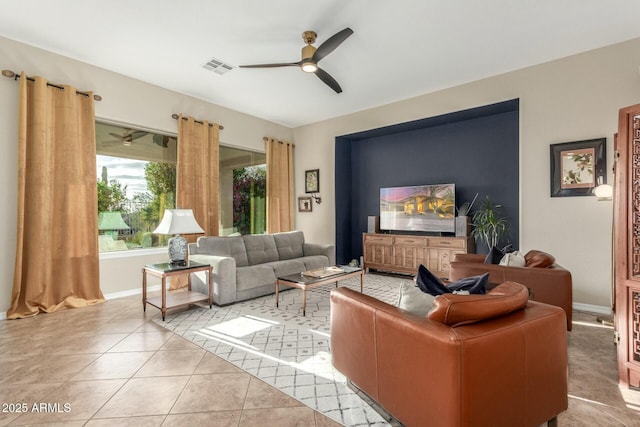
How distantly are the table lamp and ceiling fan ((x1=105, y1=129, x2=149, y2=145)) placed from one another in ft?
5.30

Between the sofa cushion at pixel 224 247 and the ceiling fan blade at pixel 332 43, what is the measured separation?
105 inches

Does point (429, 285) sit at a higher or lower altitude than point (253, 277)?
higher

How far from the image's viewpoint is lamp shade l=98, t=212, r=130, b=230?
14.4ft

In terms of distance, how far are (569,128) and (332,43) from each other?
3.12 meters

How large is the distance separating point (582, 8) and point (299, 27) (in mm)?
2718

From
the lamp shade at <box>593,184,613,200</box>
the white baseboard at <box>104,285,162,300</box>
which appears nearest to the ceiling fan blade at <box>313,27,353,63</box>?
the lamp shade at <box>593,184,613,200</box>

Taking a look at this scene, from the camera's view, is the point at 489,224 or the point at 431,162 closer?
the point at 489,224

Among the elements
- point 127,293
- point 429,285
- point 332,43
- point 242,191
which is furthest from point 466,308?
point 242,191

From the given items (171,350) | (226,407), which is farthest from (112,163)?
(226,407)

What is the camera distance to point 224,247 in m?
4.49

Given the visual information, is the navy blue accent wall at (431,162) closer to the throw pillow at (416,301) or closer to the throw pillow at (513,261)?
the throw pillow at (513,261)

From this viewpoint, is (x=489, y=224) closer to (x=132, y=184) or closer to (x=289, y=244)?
(x=289, y=244)

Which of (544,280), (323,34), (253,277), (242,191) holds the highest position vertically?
(323,34)

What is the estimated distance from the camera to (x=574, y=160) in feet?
12.7
